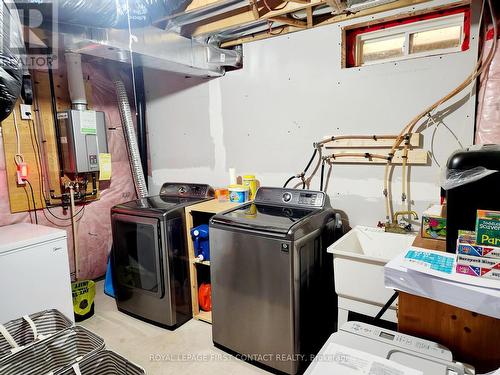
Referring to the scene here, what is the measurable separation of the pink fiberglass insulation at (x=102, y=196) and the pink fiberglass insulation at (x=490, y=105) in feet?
10.3

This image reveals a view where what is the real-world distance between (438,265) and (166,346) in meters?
1.94

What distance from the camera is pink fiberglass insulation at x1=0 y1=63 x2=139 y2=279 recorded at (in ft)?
10.1

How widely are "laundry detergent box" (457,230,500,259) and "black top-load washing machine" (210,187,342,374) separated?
2.97 feet

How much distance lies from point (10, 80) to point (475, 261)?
6.32 feet

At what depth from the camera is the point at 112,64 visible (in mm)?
3219

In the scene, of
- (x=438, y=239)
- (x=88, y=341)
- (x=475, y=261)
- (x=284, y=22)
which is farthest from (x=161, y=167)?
(x=475, y=261)

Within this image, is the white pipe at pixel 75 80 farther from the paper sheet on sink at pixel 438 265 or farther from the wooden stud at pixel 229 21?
the paper sheet on sink at pixel 438 265

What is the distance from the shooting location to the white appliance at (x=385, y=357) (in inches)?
36.4

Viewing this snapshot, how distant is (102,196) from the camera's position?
323 cm

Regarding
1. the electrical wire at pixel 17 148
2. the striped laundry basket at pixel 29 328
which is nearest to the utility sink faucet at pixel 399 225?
the striped laundry basket at pixel 29 328

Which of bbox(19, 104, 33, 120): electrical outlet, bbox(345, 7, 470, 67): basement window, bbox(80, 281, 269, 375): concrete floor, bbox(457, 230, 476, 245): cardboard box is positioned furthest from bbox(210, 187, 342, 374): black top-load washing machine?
bbox(19, 104, 33, 120): electrical outlet

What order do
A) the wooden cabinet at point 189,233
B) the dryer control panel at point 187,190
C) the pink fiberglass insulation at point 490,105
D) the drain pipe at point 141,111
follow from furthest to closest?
1. the drain pipe at point 141,111
2. the dryer control panel at point 187,190
3. the wooden cabinet at point 189,233
4. the pink fiberglass insulation at point 490,105

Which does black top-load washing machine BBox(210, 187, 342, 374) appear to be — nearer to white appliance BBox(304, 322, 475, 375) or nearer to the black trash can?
white appliance BBox(304, 322, 475, 375)

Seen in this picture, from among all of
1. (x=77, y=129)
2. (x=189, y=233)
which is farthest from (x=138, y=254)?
(x=77, y=129)
